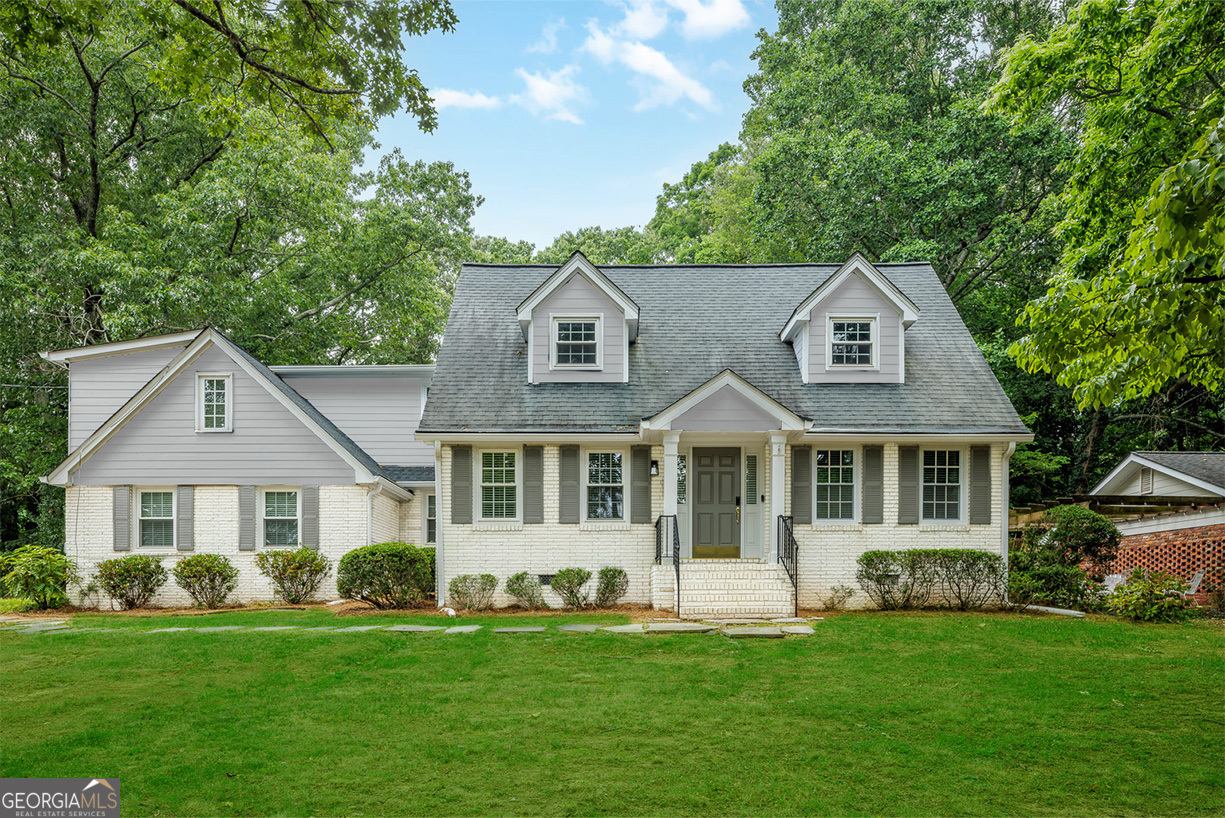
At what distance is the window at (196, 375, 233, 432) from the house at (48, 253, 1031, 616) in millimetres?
58

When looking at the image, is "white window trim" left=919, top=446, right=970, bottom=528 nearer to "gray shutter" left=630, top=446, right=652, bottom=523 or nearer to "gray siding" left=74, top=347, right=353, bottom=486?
"gray shutter" left=630, top=446, right=652, bottom=523

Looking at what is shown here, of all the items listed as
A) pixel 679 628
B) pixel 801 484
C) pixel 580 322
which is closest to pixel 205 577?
pixel 580 322

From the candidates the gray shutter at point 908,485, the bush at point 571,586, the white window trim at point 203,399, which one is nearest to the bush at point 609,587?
the bush at point 571,586

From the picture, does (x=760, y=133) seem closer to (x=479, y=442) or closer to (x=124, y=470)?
(x=479, y=442)

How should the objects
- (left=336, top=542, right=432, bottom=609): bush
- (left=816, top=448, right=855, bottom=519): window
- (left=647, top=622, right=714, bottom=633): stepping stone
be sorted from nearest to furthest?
(left=647, top=622, right=714, bottom=633): stepping stone
(left=336, top=542, right=432, bottom=609): bush
(left=816, top=448, right=855, bottom=519): window

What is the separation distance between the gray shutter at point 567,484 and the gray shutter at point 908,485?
599 cm

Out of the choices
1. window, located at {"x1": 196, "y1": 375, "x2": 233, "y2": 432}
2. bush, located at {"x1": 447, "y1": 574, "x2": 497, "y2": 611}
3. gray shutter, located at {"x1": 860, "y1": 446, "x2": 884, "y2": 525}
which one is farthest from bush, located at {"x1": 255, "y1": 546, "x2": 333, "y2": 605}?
gray shutter, located at {"x1": 860, "y1": 446, "x2": 884, "y2": 525}

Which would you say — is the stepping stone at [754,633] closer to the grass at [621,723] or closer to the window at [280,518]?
the grass at [621,723]

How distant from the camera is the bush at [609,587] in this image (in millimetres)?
14109

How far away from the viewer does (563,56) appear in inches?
380

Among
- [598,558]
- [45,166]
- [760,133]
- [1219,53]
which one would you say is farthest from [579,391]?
[760,133]

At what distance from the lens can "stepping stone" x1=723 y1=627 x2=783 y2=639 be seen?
1082 centimetres

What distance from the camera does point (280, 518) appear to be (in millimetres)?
15938

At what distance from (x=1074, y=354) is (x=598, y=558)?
889cm
